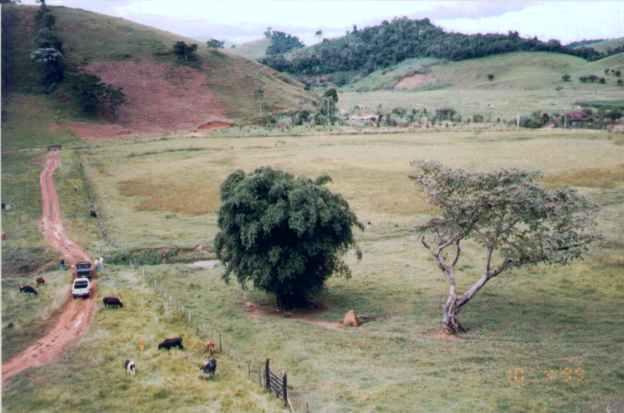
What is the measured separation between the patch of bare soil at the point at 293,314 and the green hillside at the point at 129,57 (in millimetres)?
86973

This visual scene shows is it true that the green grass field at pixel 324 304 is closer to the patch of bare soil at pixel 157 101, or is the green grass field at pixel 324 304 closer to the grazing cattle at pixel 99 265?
the grazing cattle at pixel 99 265

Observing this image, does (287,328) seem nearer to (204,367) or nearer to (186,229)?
(204,367)

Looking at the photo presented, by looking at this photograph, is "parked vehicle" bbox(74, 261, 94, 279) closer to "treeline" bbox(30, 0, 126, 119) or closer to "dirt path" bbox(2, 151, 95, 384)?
"dirt path" bbox(2, 151, 95, 384)

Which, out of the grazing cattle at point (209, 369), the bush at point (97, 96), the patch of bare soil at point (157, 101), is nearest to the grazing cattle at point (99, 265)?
the grazing cattle at point (209, 369)

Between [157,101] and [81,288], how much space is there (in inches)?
3514

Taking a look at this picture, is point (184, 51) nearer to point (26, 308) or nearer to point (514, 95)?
point (514, 95)

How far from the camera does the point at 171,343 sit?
3019cm

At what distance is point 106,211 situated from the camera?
198 ft

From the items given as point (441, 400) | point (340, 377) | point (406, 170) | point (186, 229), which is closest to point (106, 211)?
point (186, 229)

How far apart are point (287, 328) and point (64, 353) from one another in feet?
36.9

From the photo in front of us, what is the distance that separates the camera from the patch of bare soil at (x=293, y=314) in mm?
35631

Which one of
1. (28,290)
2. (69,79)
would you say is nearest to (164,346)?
(28,290)

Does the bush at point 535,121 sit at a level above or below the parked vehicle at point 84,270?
above

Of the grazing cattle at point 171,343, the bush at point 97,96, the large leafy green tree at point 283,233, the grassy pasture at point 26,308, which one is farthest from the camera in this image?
the bush at point 97,96
